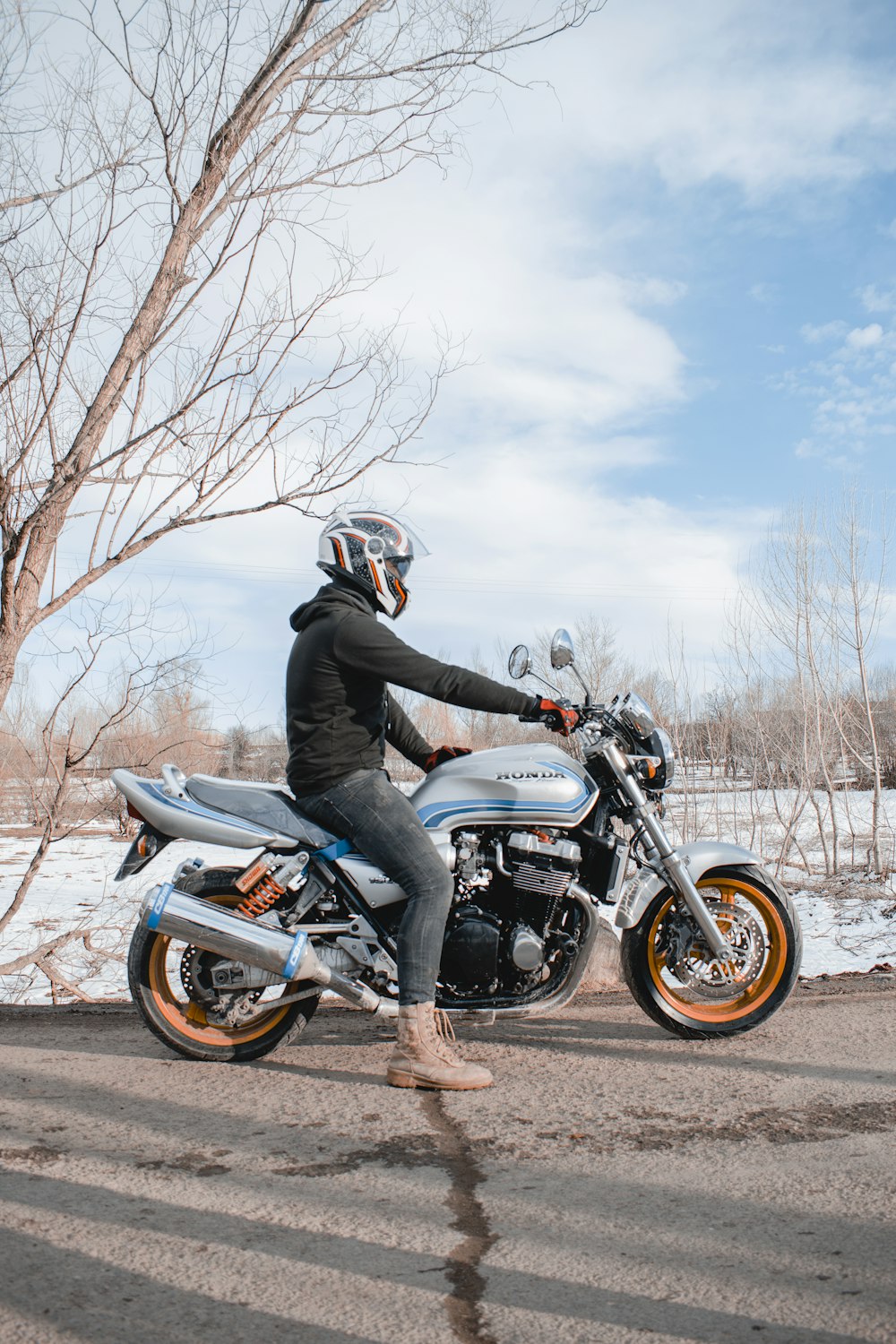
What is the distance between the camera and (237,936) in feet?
13.3

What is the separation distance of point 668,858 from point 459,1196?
195 centimetres

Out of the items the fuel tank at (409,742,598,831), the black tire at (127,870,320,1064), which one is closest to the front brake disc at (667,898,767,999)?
the fuel tank at (409,742,598,831)

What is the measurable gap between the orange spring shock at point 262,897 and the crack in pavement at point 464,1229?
3.35 feet

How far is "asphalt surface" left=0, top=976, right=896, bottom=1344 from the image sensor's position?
2279 mm

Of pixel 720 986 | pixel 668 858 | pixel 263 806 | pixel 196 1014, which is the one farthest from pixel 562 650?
pixel 196 1014

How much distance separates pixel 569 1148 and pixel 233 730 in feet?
20.6

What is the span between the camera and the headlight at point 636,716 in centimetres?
456

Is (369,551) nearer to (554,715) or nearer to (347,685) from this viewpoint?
(347,685)

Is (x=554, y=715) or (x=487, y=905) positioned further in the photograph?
(x=487, y=905)

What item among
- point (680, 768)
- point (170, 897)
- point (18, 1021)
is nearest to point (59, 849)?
point (680, 768)

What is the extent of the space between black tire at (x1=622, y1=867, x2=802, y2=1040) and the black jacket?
3.87ft

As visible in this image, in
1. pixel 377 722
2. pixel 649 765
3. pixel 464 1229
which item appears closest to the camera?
pixel 464 1229

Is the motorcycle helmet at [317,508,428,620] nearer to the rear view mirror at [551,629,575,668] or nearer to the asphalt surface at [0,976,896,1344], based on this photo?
the rear view mirror at [551,629,575,668]

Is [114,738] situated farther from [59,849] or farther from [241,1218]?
[59,849]
